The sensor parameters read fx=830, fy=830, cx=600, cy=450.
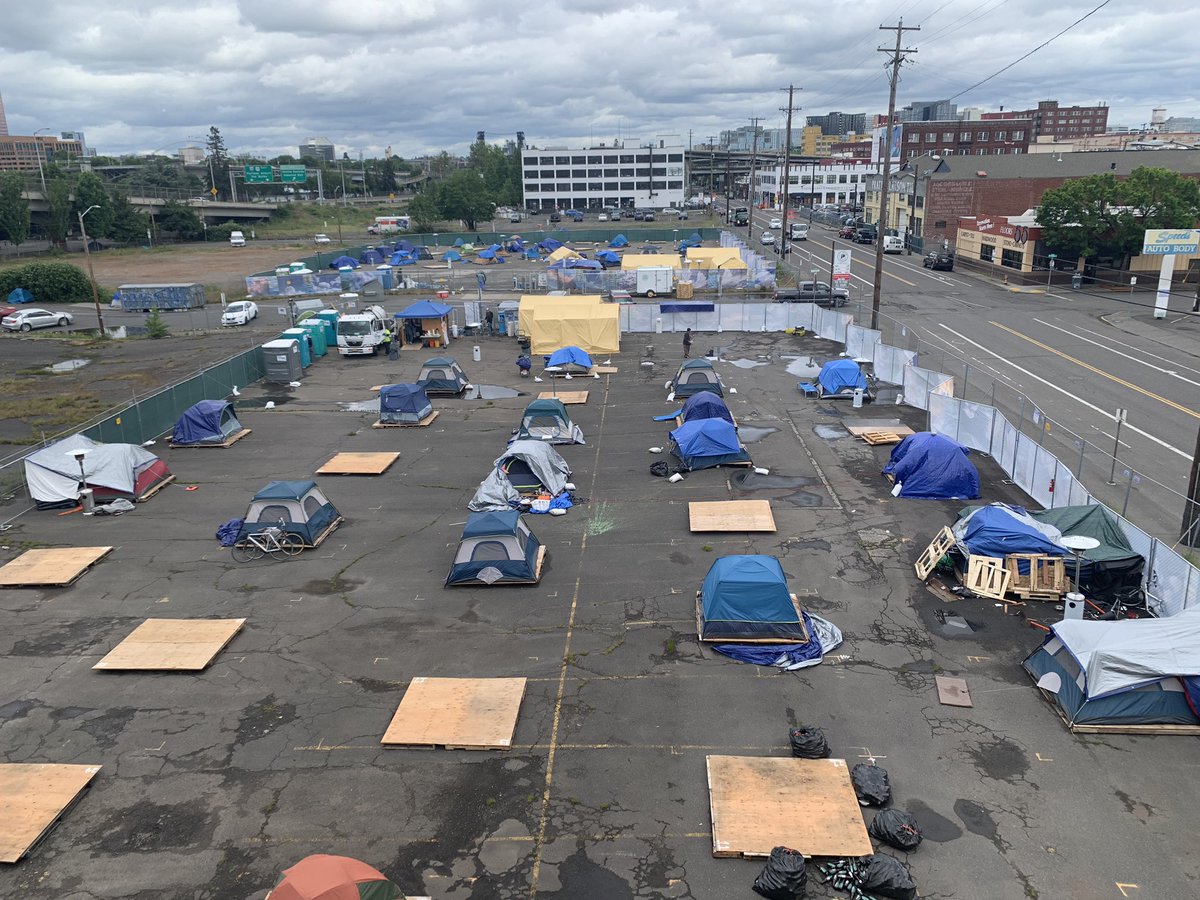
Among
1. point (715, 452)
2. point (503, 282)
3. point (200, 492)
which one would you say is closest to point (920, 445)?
point (715, 452)

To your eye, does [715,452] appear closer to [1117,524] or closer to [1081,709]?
[1117,524]

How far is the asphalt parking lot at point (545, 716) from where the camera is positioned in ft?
34.1

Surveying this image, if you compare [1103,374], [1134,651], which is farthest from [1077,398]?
[1134,651]

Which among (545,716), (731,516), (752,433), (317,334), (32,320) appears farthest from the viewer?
(32,320)

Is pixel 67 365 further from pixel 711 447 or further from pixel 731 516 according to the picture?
pixel 731 516

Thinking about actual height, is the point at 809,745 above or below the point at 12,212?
below

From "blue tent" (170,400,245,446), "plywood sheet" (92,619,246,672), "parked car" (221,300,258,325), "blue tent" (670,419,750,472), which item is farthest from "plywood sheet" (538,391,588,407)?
"parked car" (221,300,258,325)

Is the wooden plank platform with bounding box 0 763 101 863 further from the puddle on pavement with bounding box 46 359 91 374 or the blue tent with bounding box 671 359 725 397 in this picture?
the puddle on pavement with bounding box 46 359 91 374

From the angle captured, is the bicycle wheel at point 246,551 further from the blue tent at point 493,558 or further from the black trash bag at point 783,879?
the black trash bag at point 783,879

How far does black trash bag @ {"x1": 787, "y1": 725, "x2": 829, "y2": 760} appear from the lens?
12.0m

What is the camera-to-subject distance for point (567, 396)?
32.4m

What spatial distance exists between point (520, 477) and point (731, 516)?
5.90m

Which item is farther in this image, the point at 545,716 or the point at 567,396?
the point at 567,396

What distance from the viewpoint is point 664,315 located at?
151 ft
